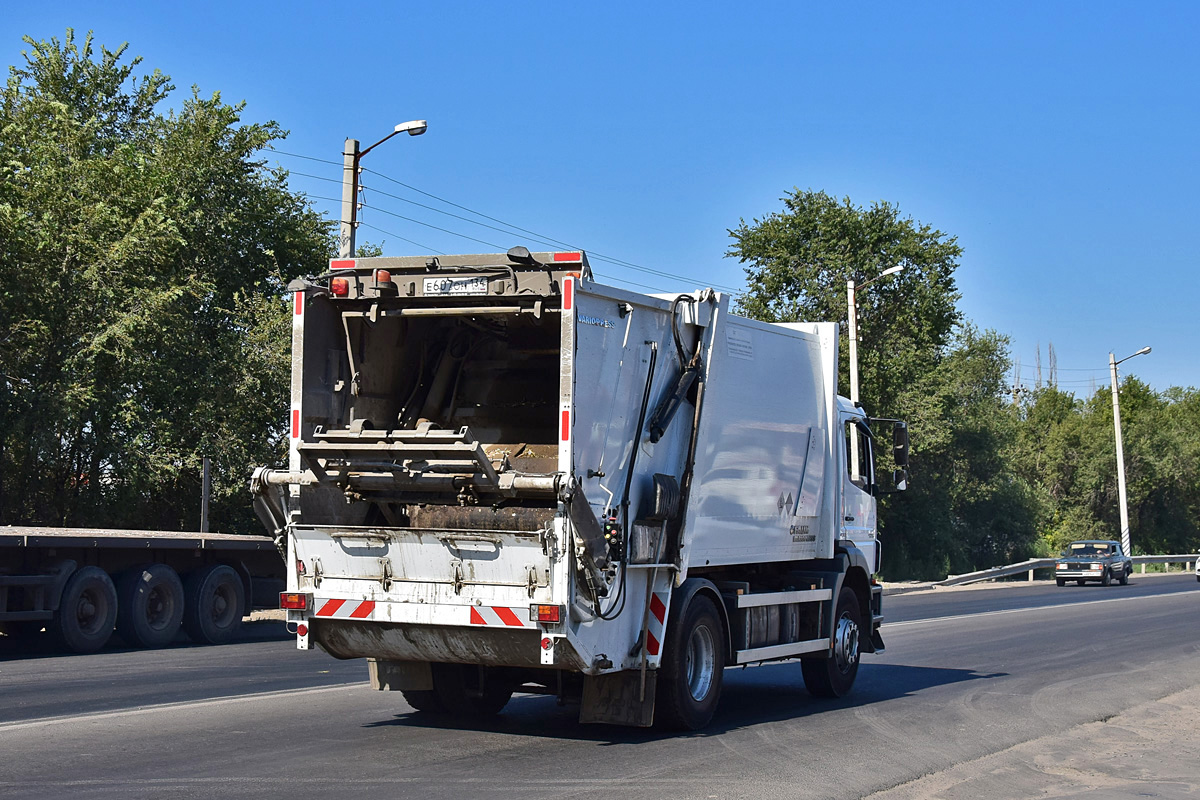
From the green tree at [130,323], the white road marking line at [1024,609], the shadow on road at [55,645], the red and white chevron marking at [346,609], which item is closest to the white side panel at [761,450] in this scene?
the red and white chevron marking at [346,609]

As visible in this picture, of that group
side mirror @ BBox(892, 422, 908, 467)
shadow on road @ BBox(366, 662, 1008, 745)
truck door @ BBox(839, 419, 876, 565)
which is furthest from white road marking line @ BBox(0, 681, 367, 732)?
side mirror @ BBox(892, 422, 908, 467)

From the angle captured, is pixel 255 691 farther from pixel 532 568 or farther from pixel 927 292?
pixel 927 292

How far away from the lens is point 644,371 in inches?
379

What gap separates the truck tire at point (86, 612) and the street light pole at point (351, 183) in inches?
249

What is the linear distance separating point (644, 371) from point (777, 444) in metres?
2.40

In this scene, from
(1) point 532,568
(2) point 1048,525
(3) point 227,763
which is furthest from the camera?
(2) point 1048,525

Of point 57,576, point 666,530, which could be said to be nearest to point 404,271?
point 666,530

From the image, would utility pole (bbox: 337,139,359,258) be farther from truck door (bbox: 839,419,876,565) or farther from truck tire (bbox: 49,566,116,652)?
truck door (bbox: 839,419,876,565)

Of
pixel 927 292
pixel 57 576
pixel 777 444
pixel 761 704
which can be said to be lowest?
pixel 761 704

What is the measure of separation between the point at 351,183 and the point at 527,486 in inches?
529

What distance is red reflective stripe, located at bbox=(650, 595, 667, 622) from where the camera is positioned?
9547 millimetres

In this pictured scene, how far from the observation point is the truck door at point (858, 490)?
511 inches

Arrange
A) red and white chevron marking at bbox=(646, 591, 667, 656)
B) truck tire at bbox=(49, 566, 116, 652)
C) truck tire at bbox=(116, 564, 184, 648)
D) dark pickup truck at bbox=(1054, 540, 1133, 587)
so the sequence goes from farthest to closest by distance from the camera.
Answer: dark pickup truck at bbox=(1054, 540, 1133, 587)
truck tire at bbox=(116, 564, 184, 648)
truck tire at bbox=(49, 566, 116, 652)
red and white chevron marking at bbox=(646, 591, 667, 656)

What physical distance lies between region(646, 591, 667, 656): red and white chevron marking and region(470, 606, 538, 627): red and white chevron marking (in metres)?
1.13
